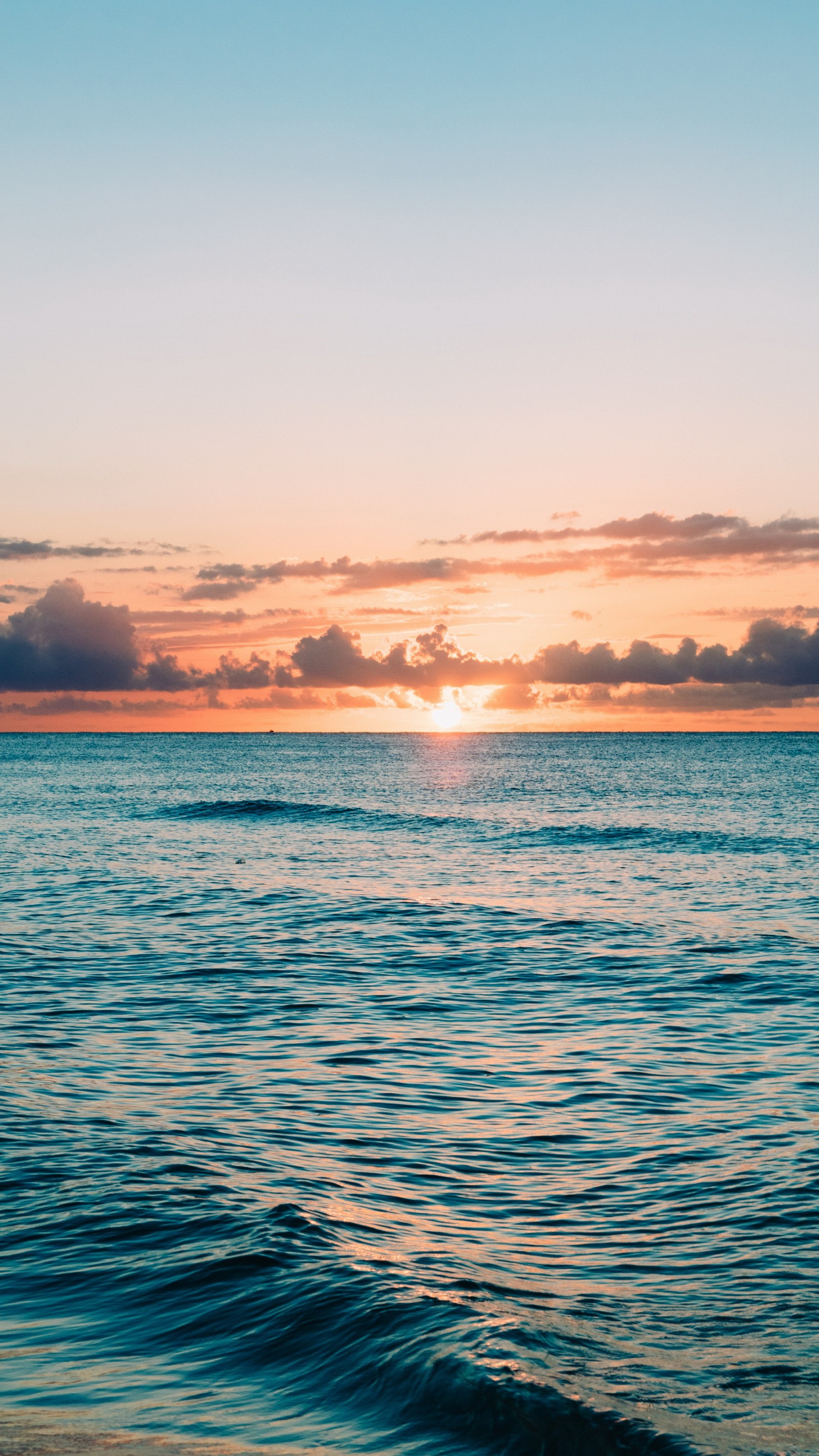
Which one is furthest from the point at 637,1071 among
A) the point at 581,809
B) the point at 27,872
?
the point at 581,809

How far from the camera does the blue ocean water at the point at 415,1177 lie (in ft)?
23.5

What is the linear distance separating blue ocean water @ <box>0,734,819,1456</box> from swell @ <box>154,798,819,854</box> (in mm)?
18786

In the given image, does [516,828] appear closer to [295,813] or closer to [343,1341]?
[295,813]

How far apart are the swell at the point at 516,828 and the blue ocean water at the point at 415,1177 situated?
18.8 metres

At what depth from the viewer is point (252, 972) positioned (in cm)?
2194

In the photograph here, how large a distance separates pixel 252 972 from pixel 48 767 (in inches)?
5276

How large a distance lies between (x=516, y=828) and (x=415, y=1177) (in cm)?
4955

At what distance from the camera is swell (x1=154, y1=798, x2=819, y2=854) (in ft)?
161

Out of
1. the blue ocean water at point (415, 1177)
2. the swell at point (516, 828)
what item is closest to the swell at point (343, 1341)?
the blue ocean water at point (415, 1177)

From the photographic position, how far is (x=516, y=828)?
6034 centimetres

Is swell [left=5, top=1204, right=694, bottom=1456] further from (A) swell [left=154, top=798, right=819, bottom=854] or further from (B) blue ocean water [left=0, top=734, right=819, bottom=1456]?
(A) swell [left=154, top=798, right=819, bottom=854]

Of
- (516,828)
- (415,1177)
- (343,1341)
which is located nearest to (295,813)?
(516,828)

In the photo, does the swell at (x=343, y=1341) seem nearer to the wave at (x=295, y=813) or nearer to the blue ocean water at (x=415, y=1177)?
the blue ocean water at (x=415, y=1177)

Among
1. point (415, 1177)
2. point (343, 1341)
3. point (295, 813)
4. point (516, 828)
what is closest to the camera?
point (343, 1341)
